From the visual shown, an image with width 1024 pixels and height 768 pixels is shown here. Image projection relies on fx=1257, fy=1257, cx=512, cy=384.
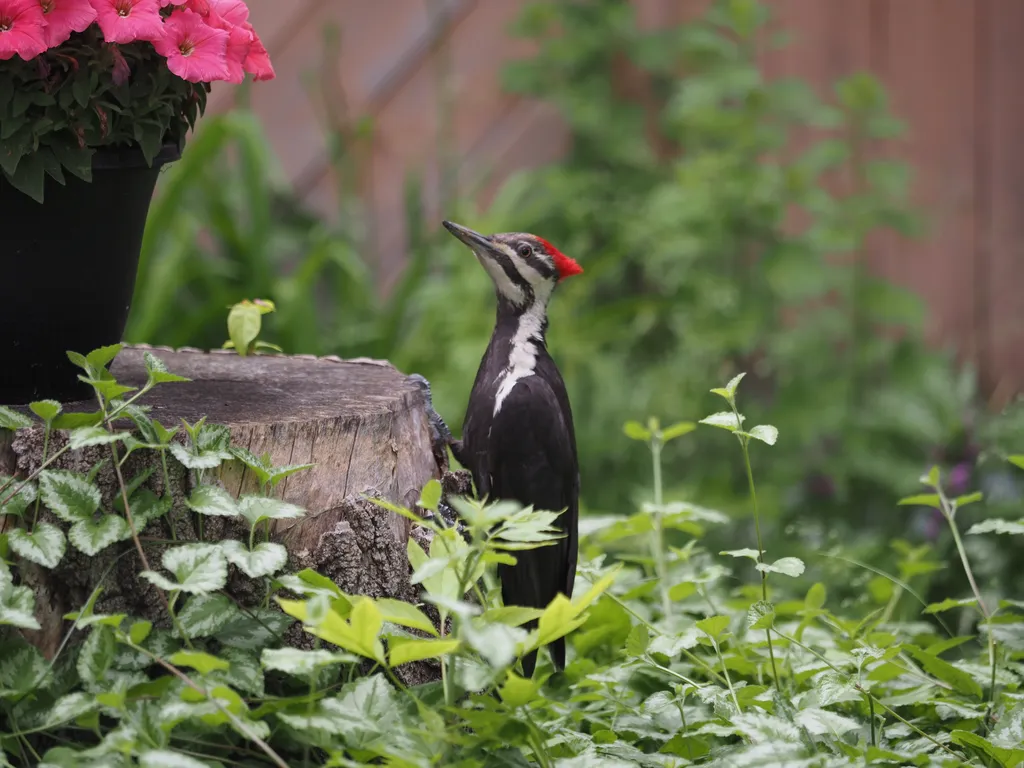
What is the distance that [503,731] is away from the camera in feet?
5.11

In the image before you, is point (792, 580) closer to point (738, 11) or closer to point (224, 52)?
point (738, 11)

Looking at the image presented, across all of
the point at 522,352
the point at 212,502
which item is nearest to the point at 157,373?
the point at 212,502

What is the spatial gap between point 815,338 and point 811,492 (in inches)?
20.5

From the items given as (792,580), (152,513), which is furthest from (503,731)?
(792,580)

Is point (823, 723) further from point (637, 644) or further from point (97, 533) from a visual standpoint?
point (97, 533)

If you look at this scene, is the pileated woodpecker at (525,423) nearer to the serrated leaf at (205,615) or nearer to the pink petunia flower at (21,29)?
the serrated leaf at (205,615)

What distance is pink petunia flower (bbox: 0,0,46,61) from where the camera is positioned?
1.66 m

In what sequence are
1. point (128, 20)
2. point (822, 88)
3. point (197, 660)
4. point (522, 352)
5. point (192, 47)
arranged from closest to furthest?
point (197, 660), point (128, 20), point (192, 47), point (522, 352), point (822, 88)

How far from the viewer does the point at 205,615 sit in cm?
163

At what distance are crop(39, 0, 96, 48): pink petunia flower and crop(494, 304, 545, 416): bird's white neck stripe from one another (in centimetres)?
84

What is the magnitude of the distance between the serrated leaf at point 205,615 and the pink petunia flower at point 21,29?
753 millimetres

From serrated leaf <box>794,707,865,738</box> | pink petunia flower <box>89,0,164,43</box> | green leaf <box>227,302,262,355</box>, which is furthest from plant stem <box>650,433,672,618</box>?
pink petunia flower <box>89,0,164,43</box>

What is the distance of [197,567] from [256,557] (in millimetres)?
88

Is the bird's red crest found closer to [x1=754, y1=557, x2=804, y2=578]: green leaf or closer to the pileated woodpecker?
the pileated woodpecker
